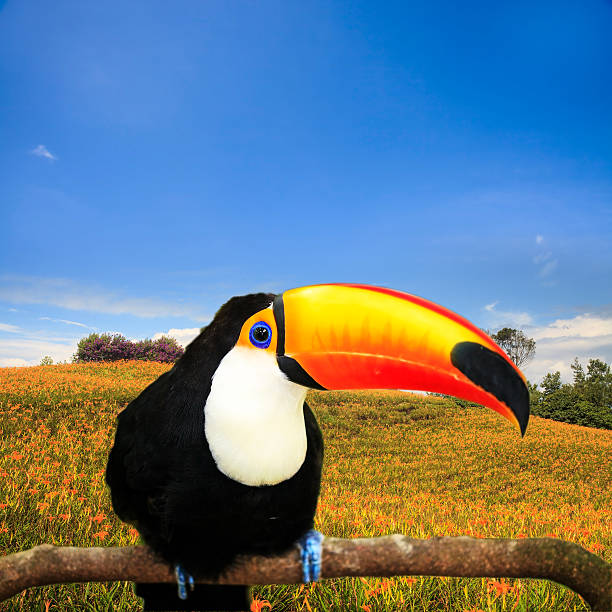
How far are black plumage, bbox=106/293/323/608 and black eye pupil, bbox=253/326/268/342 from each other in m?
0.08

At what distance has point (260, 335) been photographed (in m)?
1.94

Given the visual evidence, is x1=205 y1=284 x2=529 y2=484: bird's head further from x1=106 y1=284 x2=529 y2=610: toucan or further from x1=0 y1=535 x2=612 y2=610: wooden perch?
x1=0 y1=535 x2=612 y2=610: wooden perch

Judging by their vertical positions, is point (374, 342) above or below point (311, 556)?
above

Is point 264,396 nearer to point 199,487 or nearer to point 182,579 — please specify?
point 199,487

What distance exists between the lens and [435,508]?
8508mm

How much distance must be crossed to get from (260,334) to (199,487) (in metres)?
0.63

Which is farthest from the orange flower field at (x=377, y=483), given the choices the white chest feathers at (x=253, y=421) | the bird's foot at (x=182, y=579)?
the white chest feathers at (x=253, y=421)

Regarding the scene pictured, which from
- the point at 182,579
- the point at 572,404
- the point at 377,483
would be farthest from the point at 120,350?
the point at 182,579

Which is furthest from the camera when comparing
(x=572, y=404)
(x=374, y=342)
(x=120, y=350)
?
(x=120, y=350)

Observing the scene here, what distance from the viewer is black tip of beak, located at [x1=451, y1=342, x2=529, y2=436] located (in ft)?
5.41

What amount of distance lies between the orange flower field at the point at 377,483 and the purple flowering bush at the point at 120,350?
119 inches

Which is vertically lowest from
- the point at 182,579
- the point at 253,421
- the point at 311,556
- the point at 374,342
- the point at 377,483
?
the point at 377,483

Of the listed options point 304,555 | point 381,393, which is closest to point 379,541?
point 304,555

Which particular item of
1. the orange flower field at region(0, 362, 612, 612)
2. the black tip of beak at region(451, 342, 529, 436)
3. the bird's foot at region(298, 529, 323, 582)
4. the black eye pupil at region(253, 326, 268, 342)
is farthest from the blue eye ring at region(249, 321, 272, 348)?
the orange flower field at region(0, 362, 612, 612)
